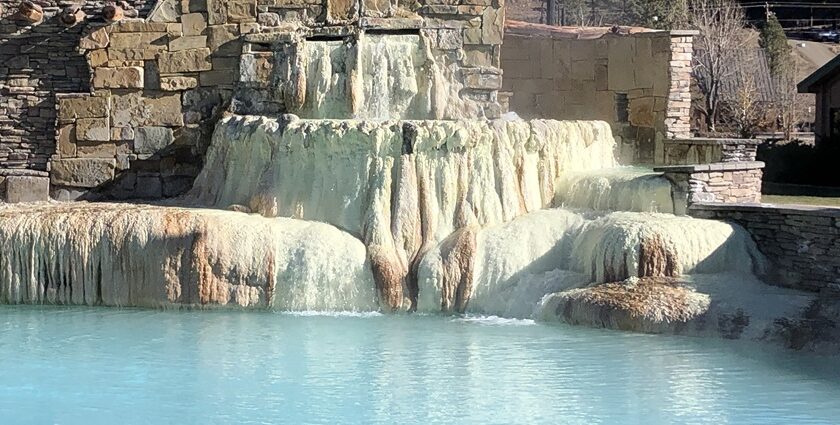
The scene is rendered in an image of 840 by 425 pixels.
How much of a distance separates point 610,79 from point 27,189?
778 centimetres

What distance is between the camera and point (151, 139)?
15734 millimetres

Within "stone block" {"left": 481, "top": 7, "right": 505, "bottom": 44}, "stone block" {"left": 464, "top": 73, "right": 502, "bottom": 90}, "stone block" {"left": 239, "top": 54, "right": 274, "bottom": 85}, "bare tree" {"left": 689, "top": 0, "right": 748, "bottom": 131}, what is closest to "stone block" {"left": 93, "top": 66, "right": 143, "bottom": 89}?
"stone block" {"left": 239, "top": 54, "right": 274, "bottom": 85}

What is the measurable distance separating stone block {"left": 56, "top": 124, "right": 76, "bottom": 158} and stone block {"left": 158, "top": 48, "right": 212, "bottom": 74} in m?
1.27

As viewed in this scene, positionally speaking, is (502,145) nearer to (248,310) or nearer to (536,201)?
(536,201)

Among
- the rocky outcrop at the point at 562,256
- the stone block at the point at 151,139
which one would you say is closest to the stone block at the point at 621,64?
the rocky outcrop at the point at 562,256

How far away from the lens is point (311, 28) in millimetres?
15773

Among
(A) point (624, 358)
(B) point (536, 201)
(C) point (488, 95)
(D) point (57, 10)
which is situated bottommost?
(A) point (624, 358)

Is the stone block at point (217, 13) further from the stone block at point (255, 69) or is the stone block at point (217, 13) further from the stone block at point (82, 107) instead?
the stone block at point (82, 107)

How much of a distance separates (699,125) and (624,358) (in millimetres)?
18856

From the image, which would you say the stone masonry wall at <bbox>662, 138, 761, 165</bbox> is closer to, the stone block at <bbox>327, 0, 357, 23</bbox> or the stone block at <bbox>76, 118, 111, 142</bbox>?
the stone block at <bbox>327, 0, 357, 23</bbox>

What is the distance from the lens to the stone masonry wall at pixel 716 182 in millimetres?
12688

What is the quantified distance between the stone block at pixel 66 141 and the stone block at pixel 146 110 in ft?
1.62

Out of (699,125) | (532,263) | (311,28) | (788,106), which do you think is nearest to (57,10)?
(311,28)

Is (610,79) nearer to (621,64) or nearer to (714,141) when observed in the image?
(621,64)
